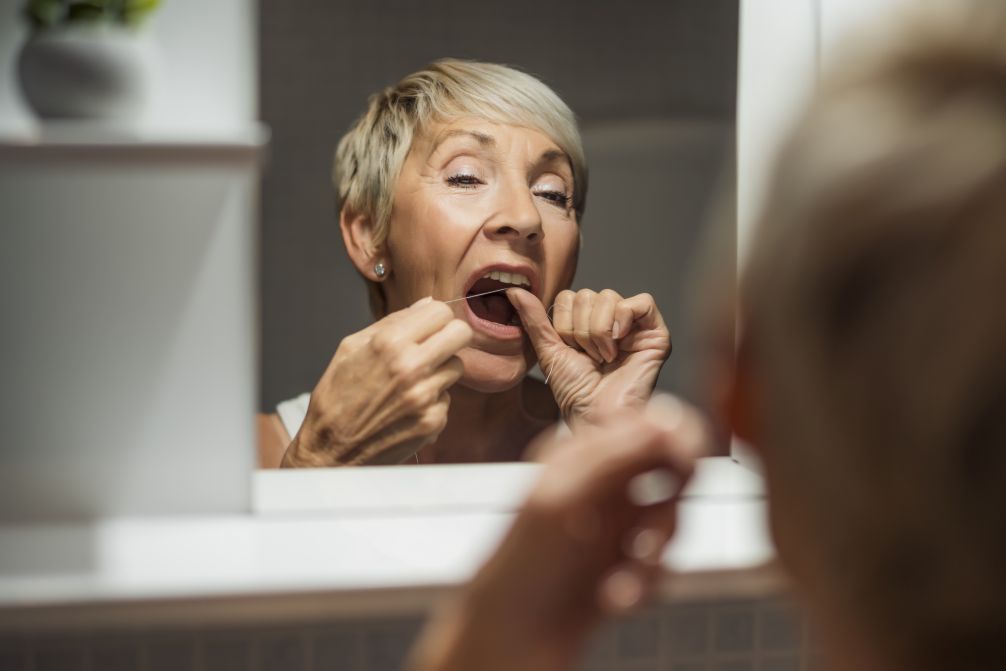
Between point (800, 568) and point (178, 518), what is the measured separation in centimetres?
89

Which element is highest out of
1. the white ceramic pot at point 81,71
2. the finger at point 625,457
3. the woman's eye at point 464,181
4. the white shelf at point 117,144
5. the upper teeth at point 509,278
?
the white ceramic pot at point 81,71

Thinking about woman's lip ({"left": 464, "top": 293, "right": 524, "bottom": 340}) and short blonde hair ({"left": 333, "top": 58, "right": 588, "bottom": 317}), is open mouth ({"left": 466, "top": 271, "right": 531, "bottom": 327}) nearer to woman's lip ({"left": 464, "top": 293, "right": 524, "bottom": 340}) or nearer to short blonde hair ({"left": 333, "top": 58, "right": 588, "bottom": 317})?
woman's lip ({"left": 464, "top": 293, "right": 524, "bottom": 340})

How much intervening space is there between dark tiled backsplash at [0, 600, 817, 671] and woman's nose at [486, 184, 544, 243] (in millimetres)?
445

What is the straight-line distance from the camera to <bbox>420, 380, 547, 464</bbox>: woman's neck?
120 centimetres

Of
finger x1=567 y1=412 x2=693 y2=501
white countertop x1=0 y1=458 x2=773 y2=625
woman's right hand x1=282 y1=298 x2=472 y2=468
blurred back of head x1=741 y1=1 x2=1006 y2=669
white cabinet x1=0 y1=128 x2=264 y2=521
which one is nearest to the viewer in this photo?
blurred back of head x1=741 y1=1 x2=1006 y2=669

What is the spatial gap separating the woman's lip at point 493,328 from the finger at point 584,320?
0.23 ft

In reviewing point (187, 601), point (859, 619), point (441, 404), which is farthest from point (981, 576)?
point (441, 404)

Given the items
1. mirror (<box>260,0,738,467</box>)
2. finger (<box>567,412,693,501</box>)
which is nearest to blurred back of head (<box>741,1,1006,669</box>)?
finger (<box>567,412,693,501</box>)

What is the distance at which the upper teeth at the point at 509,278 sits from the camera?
1204 mm

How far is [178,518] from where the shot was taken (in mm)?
1118

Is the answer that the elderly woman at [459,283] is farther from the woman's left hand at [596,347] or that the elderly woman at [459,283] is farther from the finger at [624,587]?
the finger at [624,587]

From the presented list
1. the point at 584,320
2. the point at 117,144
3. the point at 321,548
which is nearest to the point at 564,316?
the point at 584,320

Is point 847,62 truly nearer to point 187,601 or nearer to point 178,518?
point 187,601

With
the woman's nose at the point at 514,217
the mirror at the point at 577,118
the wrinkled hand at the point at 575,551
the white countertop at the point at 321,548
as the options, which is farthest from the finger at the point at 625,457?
the woman's nose at the point at 514,217
